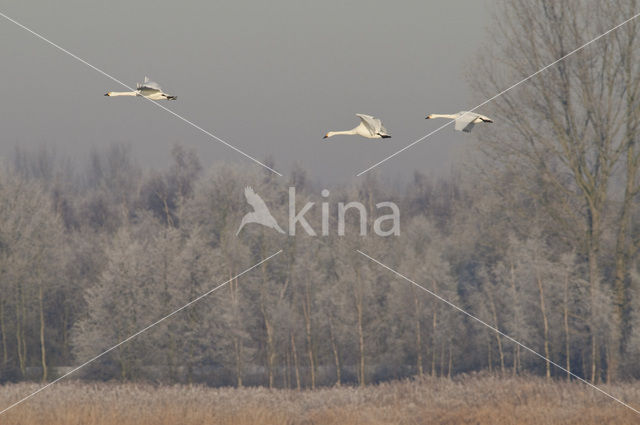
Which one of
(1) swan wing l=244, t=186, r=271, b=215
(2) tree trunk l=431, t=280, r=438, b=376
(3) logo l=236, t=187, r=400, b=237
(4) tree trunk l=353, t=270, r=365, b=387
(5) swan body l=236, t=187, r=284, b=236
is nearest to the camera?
(4) tree trunk l=353, t=270, r=365, b=387

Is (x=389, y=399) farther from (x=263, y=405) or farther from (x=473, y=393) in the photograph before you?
(x=263, y=405)

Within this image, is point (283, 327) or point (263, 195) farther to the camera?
point (263, 195)

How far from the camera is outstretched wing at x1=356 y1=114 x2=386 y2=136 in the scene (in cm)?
785

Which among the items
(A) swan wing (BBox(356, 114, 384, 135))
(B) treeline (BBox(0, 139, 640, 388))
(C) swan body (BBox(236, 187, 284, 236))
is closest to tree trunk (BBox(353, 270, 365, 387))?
(B) treeline (BBox(0, 139, 640, 388))

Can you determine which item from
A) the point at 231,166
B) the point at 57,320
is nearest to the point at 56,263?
the point at 57,320

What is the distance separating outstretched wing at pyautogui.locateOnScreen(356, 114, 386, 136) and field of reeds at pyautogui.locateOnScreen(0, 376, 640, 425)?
6.84 metres

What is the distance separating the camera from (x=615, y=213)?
20.6 m

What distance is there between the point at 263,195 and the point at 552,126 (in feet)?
81.7

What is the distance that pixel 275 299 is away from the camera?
37594mm

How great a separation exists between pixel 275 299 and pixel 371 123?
30500 mm

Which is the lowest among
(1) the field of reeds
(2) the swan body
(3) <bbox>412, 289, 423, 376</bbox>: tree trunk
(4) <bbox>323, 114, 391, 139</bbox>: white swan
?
(3) <bbox>412, 289, 423, 376</bbox>: tree trunk

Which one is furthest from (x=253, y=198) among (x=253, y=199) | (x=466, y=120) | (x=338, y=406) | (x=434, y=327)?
(x=466, y=120)

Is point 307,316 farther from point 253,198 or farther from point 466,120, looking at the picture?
point 466,120

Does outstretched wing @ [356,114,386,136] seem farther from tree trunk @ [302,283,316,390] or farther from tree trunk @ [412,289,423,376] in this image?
tree trunk @ [412,289,423,376]
